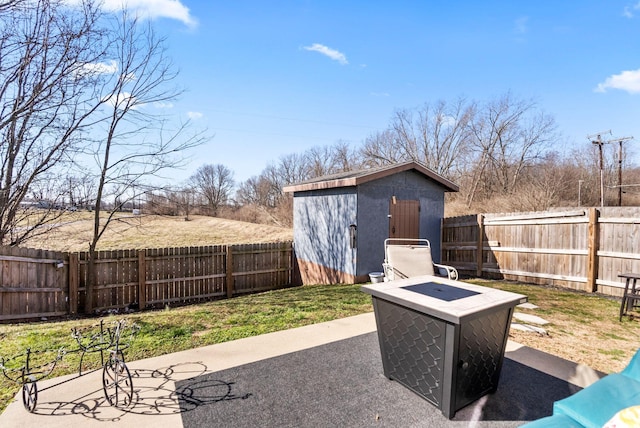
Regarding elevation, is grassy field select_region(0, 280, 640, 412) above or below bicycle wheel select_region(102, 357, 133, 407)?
below

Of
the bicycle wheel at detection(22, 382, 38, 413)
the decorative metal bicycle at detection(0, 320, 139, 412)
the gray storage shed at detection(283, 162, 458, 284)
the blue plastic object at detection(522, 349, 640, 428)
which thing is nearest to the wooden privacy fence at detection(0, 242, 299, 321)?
the gray storage shed at detection(283, 162, 458, 284)

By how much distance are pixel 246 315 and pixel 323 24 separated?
9528 millimetres

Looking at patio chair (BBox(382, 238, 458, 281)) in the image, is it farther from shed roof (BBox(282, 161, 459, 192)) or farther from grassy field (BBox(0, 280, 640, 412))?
shed roof (BBox(282, 161, 459, 192))

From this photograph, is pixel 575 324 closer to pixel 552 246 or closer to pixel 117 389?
pixel 552 246

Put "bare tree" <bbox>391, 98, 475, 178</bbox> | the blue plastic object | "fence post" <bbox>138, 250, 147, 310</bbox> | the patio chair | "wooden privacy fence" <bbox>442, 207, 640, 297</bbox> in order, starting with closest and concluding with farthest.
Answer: the blue plastic object < the patio chair < "wooden privacy fence" <bbox>442, 207, 640, 297</bbox> < "fence post" <bbox>138, 250, 147, 310</bbox> < "bare tree" <bbox>391, 98, 475, 178</bbox>

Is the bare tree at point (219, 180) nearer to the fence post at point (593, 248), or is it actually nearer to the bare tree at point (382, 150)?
the bare tree at point (382, 150)

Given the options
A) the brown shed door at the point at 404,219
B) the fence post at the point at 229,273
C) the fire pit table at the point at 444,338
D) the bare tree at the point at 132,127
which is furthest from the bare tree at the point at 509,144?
the fire pit table at the point at 444,338

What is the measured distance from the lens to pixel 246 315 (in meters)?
4.90

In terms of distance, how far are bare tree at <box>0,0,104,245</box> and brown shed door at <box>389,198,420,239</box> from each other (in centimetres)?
695

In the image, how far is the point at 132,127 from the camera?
22.9 feet

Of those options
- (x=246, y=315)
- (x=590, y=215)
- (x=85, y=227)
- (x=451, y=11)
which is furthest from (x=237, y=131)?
(x=590, y=215)

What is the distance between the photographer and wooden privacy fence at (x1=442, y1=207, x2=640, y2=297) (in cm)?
577

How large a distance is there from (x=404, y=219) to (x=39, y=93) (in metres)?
7.65

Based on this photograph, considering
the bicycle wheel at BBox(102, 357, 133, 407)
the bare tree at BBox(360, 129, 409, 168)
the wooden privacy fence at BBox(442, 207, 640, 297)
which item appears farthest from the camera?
the bare tree at BBox(360, 129, 409, 168)
